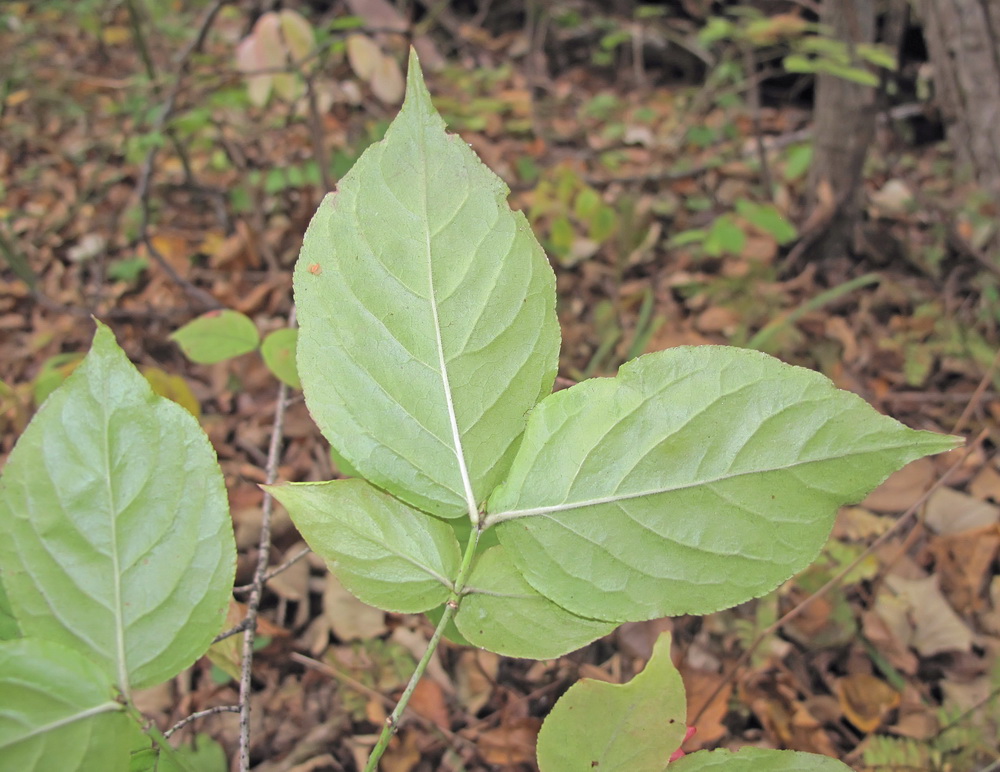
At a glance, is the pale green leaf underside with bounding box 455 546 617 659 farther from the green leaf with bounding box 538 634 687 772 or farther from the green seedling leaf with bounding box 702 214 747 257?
the green seedling leaf with bounding box 702 214 747 257

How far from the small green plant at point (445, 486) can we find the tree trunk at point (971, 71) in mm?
2492

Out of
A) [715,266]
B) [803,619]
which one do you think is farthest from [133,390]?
[715,266]

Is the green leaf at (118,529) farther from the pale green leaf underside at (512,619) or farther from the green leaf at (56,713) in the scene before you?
the pale green leaf underside at (512,619)

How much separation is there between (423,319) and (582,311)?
1987 mm

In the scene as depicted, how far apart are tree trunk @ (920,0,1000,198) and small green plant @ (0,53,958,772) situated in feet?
8.17

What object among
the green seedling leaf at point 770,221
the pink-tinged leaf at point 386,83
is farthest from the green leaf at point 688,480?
the green seedling leaf at point 770,221

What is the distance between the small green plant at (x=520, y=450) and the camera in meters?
0.52

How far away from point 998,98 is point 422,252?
2618 mm

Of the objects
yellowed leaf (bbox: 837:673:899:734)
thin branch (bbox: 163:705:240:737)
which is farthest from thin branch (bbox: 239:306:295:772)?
yellowed leaf (bbox: 837:673:899:734)

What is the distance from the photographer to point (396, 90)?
2.15 meters

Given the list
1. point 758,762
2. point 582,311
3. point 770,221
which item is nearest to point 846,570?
point 758,762

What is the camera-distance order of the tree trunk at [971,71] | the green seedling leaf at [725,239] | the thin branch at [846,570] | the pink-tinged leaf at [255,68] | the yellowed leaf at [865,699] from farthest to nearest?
the green seedling leaf at [725,239]
the tree trunk at [971,71]
the pink-tinged leaf at [255,68]
the yellowed leaf at [865,699]
the thin branch at [846,570]

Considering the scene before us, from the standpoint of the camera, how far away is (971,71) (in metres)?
2.31

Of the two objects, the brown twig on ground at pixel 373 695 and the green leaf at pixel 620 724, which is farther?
the brown twig on ground at pixel 373 695
